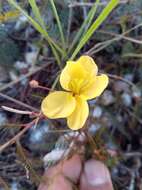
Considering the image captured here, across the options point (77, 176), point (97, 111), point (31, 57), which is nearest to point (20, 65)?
point (31, 57)

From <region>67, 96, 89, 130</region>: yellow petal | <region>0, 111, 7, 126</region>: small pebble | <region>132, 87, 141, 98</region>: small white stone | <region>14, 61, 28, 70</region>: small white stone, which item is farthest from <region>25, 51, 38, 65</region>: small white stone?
<region>67, 96, 89, 130</region>: yellow petal

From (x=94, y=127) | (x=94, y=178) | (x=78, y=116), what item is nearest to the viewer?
(x=78, y=116)

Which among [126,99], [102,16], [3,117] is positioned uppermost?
[102,16]

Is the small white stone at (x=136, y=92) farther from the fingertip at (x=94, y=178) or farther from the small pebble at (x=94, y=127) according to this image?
the fingertip at (x=94, y=178)

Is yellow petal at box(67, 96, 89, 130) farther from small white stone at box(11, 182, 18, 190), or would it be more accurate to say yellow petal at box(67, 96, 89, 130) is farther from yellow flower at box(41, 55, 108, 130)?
small white stone at box(11, 182, 18, 190)

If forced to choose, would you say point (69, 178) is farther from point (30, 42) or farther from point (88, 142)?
point (30, 42)

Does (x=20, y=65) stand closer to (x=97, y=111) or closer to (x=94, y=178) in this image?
(x=97, y=111)

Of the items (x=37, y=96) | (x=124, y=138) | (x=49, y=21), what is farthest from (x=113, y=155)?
(x=49, y=21)

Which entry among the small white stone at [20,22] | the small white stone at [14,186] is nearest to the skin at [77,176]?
the small white stone at [14,186]
